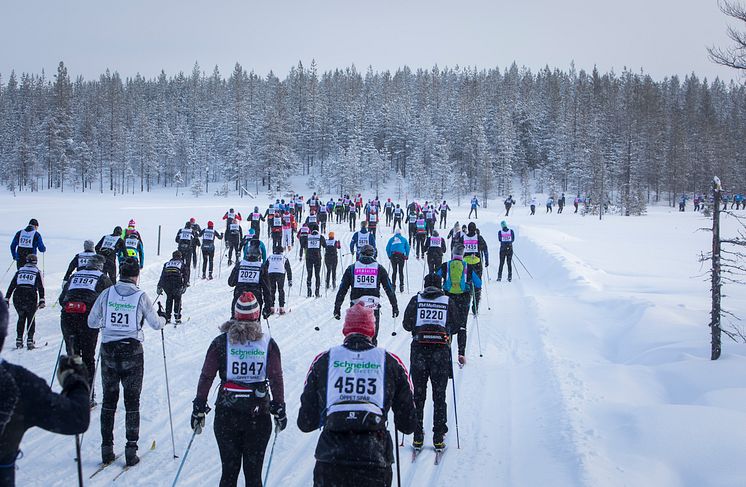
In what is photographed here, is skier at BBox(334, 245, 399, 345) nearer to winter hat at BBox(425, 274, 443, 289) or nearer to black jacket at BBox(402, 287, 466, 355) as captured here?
winter hat at BBox(425, 274, 443, 289)

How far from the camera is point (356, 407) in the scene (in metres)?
3.30

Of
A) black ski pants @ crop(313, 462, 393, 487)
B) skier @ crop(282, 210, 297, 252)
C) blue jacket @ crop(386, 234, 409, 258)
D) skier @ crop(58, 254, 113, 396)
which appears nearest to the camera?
black ski pants @ crop(313, 462, 393, 487)

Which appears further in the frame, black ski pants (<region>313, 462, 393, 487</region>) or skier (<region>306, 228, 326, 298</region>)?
skier (<region>306, 228, 326, 298</region>)

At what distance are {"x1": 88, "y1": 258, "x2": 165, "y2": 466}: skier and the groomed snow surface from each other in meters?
0.33

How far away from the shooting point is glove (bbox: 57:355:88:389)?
269 cm

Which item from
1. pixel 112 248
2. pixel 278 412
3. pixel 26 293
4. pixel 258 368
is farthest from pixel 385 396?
pixel 112 248

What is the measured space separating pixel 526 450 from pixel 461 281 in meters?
3.61

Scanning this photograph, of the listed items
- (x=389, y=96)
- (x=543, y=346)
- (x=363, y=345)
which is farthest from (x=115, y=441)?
(x=389, y=96)

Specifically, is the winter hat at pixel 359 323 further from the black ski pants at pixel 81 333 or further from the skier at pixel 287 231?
the skier at pixel 287 231

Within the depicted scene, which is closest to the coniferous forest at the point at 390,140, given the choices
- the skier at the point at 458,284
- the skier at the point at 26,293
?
the skier at the point at 458,284

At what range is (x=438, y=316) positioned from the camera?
6.23m

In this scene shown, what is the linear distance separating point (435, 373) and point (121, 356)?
11.9 feet

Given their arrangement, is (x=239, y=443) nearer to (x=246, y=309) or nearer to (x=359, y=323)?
(x=246, y=309)

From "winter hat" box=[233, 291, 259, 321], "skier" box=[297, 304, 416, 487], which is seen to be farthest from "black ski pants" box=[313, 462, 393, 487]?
"winter hat" box=[233, 291, 259, 321]
